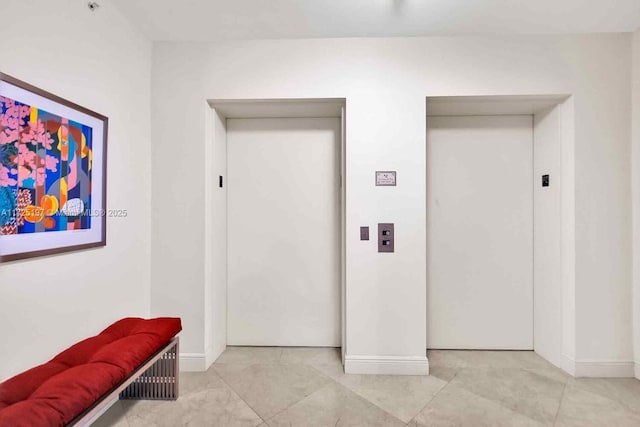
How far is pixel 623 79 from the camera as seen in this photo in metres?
2.28

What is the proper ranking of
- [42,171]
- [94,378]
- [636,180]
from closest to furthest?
[94,378], [42,171], [636,180]

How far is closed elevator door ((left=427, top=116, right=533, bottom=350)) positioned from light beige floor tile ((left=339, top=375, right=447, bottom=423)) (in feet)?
2.01

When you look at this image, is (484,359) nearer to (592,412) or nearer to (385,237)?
(592,412)

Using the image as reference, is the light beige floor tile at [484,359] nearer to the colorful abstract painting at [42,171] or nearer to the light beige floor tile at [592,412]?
the light beige floor tile at [592,412]

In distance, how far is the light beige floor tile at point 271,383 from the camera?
196cm

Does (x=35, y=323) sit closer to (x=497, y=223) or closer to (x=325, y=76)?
(x=325, y=76)

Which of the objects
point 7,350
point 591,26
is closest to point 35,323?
point 7,350

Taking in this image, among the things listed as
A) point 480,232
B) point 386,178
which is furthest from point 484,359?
point 386,178

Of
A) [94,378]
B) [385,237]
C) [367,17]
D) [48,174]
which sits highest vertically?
[367,17]

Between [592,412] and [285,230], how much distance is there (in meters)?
2.43

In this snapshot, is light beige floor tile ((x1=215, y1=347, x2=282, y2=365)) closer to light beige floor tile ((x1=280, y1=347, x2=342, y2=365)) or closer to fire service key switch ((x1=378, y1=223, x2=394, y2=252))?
light beige floor tile ((x1=280, y1=347, x2=342, y2=365))

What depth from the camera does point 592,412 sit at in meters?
1.88

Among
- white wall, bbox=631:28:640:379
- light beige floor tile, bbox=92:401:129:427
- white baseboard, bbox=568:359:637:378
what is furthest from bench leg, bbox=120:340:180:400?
white wall, bbox=631:28:640:379

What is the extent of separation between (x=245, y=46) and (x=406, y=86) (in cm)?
130
